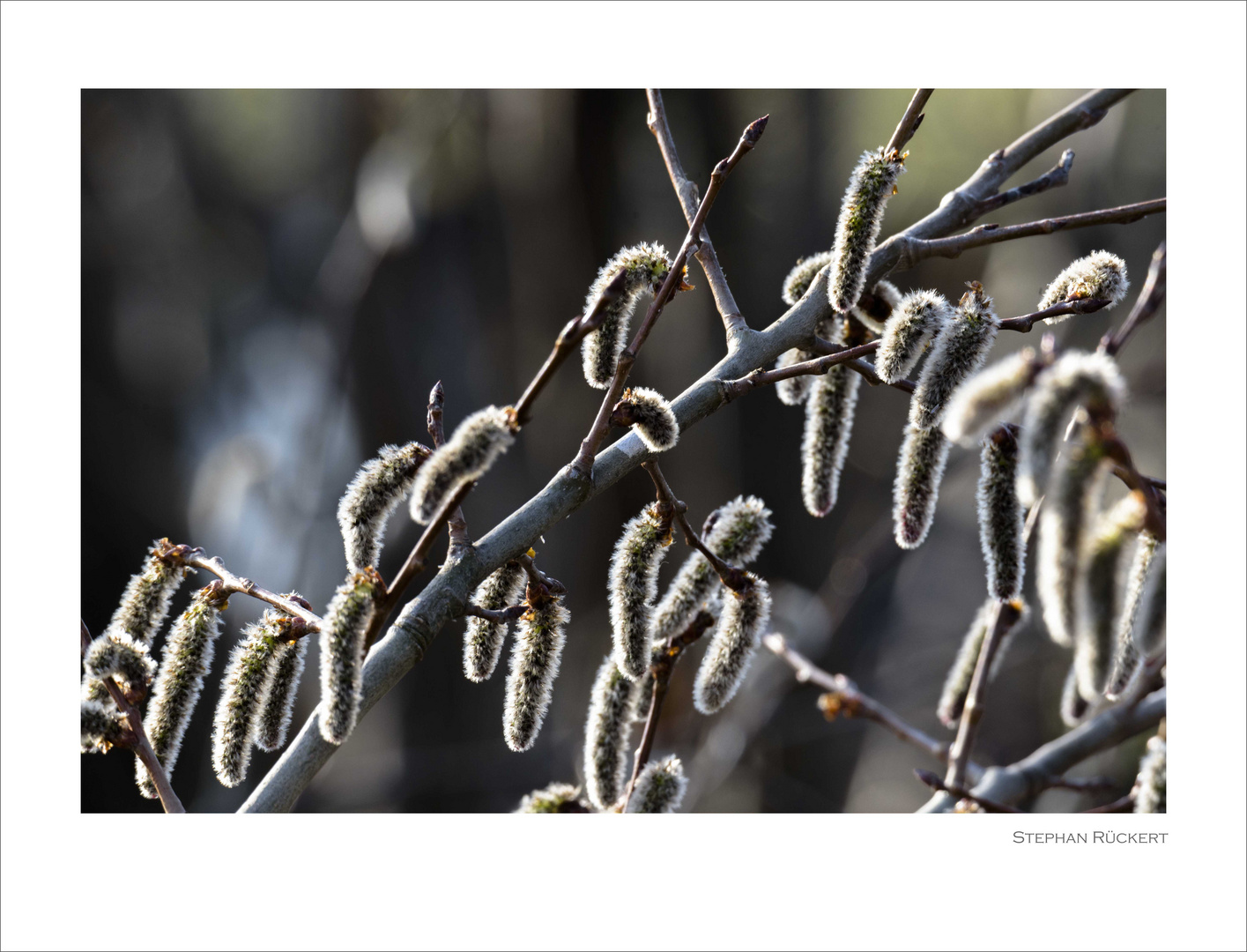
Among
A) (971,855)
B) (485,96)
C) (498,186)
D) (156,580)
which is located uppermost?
(485,96)

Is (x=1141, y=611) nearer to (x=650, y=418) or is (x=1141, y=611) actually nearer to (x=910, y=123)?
(x=650, y=418)

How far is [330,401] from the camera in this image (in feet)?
13.3

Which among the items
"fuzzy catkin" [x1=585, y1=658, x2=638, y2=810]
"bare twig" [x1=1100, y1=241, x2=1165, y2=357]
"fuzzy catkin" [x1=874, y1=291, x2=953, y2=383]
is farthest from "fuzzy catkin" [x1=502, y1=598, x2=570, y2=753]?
"bare twig" [x1=1100, y1=241, x2=1165, y2=357]

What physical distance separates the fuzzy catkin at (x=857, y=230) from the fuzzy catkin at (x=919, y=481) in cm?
22

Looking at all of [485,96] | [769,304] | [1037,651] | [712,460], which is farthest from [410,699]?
[1037,651]

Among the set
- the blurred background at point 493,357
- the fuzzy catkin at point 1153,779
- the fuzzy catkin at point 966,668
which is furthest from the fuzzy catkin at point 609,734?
the blurred background at point 493,357

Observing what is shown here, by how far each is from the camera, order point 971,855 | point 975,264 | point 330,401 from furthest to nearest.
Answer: point 975,264 < point 330,401 < point 971,855

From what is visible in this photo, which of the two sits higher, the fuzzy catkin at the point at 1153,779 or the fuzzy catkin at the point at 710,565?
the fuzzy catkin at the point at 710,565

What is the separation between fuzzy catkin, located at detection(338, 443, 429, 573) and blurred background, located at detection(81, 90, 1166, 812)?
2.38m

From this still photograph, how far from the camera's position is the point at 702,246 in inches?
55.9

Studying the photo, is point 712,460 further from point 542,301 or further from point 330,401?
point 330,401

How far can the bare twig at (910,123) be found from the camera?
1.37 m

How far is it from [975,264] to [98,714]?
4241mm

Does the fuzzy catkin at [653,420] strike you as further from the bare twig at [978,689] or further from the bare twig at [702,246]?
the bare twig at [978,689]
